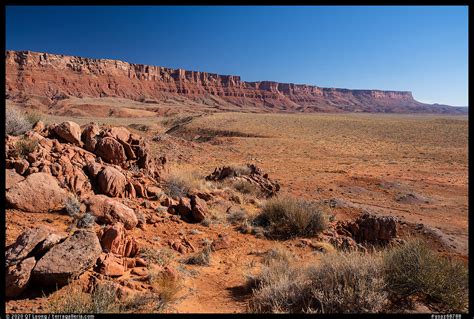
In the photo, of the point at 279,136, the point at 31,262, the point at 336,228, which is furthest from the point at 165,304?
the point at 279,136

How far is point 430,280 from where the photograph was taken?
3.76m

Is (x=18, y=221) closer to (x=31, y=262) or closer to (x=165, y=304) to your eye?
(x=31, y=262)

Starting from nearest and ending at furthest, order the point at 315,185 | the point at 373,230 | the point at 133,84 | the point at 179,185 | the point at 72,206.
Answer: the point at 72,206 < the point at 373,230 < the point at 179,185 < the point at 315,185 < the point at 133,84

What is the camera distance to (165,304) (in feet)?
12.7

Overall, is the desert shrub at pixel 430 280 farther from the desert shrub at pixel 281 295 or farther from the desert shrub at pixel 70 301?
the desert shrub at pixel 70 301

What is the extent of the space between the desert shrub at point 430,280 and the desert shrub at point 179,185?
20.0 ft

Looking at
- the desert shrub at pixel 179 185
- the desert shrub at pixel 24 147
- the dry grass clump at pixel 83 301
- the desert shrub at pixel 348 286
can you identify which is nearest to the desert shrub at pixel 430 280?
the desert shrub at pixel 348 286

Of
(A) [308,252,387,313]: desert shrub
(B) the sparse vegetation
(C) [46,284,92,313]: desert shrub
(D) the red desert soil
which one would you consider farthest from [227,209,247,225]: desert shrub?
(C) [46,284,92,313]: desert shrub

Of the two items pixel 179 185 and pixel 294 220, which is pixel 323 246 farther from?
pixel 179 185

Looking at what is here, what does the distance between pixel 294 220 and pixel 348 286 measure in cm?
348

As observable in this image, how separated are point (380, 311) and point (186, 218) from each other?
4834 millimetres

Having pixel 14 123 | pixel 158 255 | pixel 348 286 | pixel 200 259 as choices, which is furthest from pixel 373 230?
pixel 14 123

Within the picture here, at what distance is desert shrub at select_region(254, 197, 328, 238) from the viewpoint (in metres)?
7.11

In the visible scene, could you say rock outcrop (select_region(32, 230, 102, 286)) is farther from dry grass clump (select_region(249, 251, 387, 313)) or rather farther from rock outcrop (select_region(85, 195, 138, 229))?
dry grass clump (select_region(249, 251, 387, 313))
